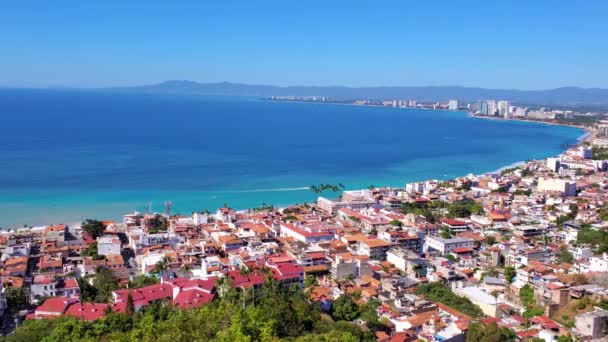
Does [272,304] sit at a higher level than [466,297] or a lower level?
higher

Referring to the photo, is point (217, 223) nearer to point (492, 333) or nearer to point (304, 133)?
point (492, 333)

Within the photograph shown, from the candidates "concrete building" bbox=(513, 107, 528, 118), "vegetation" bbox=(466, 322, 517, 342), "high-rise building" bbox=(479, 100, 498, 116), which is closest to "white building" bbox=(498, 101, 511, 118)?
"high-rise building" bbox=(479, 100, 498, 116)

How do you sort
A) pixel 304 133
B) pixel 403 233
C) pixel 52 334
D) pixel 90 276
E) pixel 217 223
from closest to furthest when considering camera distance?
pixel 52 334, pixel 90 276, pixel 403 233, pixel 217 223, pixel 304 133

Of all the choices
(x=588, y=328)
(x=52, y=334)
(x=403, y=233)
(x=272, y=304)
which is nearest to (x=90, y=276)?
(x=52, y=334)

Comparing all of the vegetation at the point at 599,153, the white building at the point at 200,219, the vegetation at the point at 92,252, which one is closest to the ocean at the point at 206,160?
the white building at the point at 200,219

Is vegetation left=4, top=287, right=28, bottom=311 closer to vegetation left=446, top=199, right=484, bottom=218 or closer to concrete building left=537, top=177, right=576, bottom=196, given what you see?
vegetation left=446, top=199, right=484, bottom=218

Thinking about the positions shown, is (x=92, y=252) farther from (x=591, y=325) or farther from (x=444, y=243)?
(x=591, y=325)
